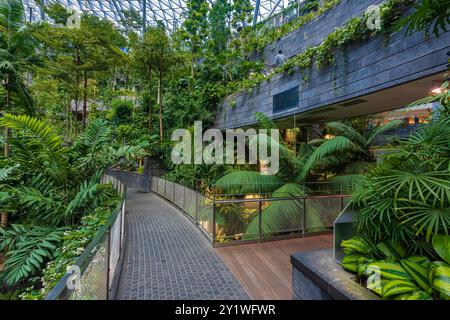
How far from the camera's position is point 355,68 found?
371 cm

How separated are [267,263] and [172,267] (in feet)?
4.25

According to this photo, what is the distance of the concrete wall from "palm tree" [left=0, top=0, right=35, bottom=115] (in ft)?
20.9

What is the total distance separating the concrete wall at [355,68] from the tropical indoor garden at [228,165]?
0.42 feet

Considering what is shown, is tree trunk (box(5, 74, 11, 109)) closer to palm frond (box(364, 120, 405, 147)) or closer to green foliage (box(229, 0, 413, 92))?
green foliage (box(229, 0, 413, 92))

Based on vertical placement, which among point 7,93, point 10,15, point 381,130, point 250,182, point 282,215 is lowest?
point 282,215

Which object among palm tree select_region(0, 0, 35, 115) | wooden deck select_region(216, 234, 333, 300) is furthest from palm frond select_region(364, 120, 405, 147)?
palm tree select_region(0, 0, 35, 115)

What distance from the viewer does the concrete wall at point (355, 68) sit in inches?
110

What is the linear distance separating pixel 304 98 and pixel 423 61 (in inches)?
87.5

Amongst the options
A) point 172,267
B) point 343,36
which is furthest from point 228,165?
point 343,36

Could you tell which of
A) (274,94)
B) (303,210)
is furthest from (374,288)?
(274,94)

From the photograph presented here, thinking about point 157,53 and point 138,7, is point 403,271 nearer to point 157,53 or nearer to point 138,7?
point 157,53

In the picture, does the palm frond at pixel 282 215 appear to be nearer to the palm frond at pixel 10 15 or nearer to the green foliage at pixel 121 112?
the palm frond at pixel 10 15
